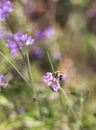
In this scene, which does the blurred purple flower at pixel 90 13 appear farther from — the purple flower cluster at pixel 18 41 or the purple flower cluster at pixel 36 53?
the purple flower cluster at pixel 18 41

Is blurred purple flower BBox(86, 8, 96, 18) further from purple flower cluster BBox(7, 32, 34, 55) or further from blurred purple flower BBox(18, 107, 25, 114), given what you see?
purple flower cluster BBox(7, 32, 34, 55)

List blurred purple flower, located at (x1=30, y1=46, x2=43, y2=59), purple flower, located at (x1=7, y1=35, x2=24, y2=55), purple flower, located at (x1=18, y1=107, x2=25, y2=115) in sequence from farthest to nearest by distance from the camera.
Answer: blurred purple flower, located at (x1=30, y1=46, x2=43, y2=59), purple flower, located at (x1=18, y1=107, x2=25, y2=115), purple flower, located at (x1=7, y1=35, x2=24, y2=55)

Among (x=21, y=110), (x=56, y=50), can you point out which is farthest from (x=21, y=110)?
(x=56, y=50)

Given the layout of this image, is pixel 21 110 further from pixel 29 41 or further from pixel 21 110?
pixel 29 41

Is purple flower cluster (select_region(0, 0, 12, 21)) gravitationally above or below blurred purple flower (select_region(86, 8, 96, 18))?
below

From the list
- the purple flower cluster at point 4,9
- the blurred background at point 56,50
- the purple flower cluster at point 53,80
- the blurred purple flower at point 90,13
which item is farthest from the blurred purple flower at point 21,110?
the blurred purple flower at point 90,13

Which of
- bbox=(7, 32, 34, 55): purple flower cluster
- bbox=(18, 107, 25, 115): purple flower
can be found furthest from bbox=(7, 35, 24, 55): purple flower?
bbox=(18, 107, 25, 115): purple flower

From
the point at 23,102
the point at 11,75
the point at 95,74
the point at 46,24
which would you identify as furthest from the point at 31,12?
the point at 11,75

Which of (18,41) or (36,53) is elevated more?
(36,53)
